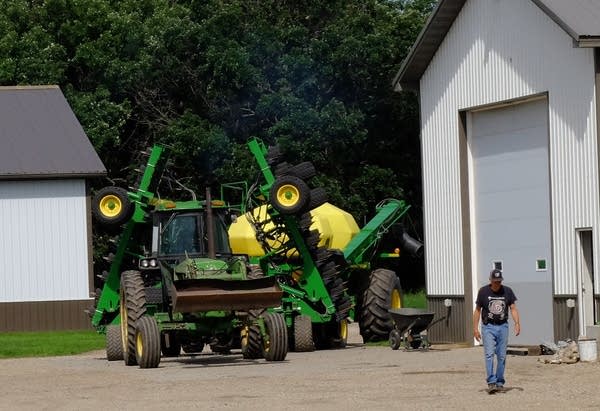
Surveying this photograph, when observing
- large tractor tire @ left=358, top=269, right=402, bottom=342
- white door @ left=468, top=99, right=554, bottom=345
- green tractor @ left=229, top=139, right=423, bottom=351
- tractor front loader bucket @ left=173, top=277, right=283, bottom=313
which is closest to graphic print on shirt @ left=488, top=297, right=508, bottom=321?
tractor front loader bucket @ left=173, top=277, right=283, bottom=313

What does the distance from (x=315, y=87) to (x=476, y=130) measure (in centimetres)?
2180

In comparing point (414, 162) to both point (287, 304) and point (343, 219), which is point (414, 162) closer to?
point (343, 219)

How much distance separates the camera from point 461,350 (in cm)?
2795

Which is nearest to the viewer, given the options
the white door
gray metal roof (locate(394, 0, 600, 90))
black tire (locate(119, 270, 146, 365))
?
gray metal roof (locate(394, 0, 600, 90))

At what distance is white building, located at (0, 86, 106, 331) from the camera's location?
147ft

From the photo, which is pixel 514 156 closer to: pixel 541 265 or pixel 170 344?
pixel 541 265

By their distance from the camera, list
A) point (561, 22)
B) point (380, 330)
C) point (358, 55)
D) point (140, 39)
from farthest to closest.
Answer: point (140, 39) → point (358, 55) → point (380, 330) → point (561, 22)

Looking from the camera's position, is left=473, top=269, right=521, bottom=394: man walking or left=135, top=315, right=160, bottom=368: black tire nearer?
left=473, top=269, right=521, bottom=394: man walking

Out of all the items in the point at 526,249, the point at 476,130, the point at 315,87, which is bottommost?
the point at 526,249

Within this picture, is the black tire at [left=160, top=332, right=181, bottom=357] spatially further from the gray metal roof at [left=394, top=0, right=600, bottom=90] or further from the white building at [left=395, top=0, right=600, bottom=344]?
the gray metal roof at [left=394, top=0, right=600, bottom=90]

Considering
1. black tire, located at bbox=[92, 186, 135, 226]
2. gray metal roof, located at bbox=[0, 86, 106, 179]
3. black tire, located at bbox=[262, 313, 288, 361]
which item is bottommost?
black tire, located at bbox=[262, 313, 288, 361]

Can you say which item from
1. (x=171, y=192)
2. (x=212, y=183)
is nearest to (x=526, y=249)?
(x=171, y=192)

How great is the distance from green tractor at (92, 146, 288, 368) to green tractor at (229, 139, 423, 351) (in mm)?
1438

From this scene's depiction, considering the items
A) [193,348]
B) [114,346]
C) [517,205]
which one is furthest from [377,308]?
[114,346]
